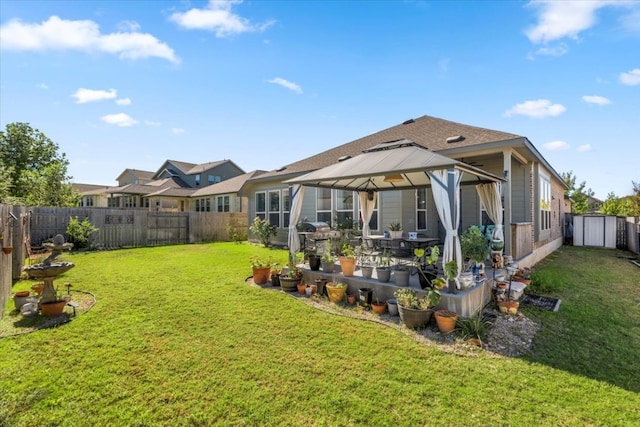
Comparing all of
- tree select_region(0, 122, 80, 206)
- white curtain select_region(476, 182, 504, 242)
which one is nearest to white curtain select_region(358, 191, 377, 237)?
white curtain select_region(476, 182, 504, 242)

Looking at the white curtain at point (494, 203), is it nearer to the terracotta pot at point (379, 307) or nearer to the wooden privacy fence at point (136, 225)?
the terracotta pot at point (379, 307)

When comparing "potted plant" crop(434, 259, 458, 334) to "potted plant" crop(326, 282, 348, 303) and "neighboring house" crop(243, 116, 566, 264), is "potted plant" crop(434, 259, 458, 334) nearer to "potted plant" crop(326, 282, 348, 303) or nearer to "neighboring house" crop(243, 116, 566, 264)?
"potted plant" crop(326, 282, 348, 303)

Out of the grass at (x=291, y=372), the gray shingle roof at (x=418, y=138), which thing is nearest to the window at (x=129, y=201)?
the gray shingle roof at (x=418, y=138)

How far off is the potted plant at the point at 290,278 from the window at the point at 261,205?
8.05 metres

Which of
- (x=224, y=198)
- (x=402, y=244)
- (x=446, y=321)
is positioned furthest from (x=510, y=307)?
(x=224, y=198)

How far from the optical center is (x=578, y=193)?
29297 millimetres

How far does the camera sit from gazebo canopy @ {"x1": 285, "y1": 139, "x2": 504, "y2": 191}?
5.15 m

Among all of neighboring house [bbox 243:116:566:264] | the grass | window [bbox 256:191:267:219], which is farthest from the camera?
window [bbox 256:191:267:219]

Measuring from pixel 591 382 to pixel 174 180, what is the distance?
32.5m

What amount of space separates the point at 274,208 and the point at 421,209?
6.84 metres

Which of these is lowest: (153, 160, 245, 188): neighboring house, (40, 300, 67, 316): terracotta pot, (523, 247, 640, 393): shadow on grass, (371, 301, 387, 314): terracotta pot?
(523, 247, 640, 393): shadow on grass

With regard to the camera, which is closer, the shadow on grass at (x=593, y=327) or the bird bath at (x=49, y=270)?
the shadow on grass at (x=593, y=327)

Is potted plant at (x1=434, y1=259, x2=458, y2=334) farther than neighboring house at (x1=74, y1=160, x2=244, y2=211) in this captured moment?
No

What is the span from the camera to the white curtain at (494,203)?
22.8ft
